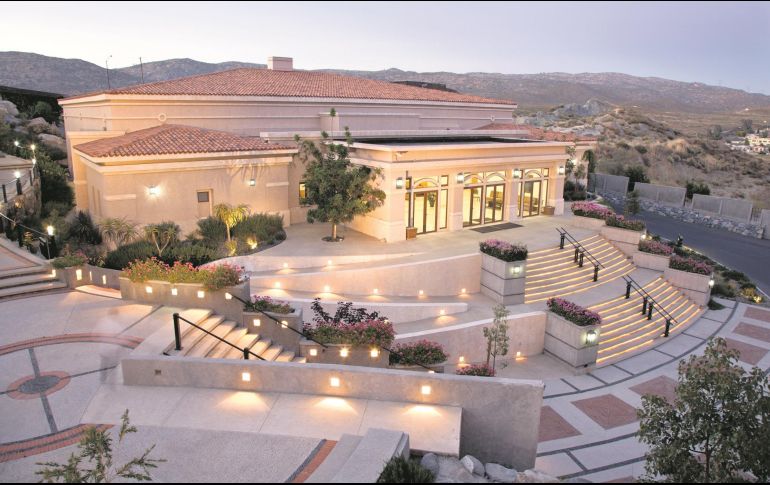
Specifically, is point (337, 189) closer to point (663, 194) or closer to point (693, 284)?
point (693, 284)

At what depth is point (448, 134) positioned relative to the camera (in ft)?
103

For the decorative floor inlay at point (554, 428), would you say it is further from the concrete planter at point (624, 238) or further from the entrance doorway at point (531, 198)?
the entrance doorway at point (531, 198)

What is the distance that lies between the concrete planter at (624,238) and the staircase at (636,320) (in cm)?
224

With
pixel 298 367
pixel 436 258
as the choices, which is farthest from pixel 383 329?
pixel 436 258

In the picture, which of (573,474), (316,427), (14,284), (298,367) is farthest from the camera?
(14,284)

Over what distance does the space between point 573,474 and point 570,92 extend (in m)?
141

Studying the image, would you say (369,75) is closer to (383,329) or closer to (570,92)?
(570,92)

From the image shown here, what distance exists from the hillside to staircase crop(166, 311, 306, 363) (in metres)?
114

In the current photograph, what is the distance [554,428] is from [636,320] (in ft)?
29.3

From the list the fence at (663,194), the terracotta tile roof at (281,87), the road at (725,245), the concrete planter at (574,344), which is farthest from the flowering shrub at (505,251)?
the fence at (663,194)

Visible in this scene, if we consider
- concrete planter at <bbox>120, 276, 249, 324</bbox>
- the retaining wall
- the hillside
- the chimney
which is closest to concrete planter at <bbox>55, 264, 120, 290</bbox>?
concrete planter at <bbox>120, 276, 249, 324</bbox>

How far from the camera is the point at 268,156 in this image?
2397 cm

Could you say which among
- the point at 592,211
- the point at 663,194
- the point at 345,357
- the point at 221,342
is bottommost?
the point at 345,357

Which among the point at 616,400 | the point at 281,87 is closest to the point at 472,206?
the point at 281,87
